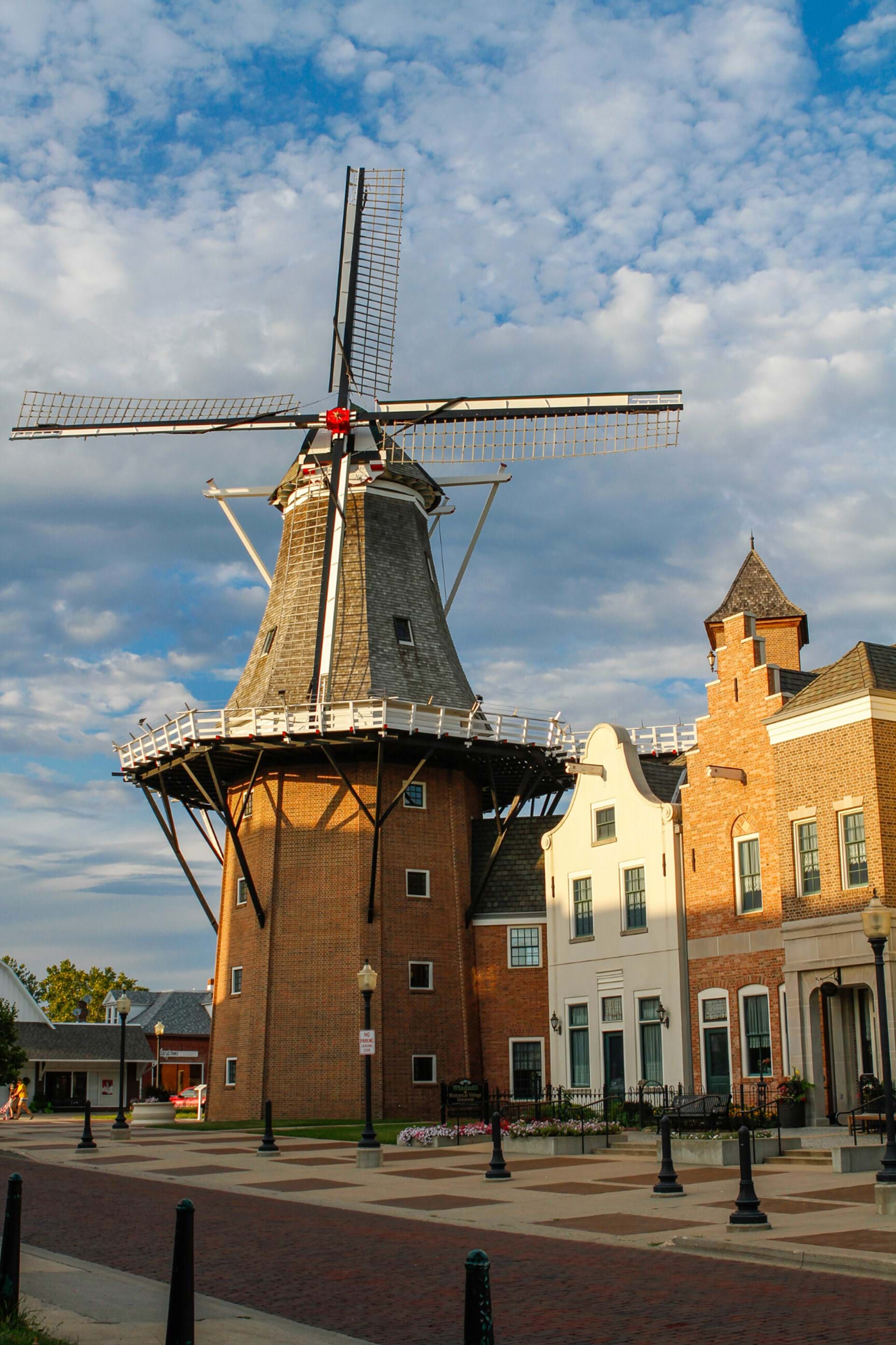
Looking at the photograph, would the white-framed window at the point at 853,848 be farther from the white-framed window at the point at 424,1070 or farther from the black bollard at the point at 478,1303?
the black bollard at the point at 478,1303

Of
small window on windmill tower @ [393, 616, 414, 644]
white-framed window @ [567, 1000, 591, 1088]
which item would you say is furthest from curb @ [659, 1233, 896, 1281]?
small window on windmill tower @ [393, 616, 414, 644]

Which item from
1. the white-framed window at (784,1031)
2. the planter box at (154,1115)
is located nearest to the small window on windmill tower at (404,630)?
the planter box at (154,1115)

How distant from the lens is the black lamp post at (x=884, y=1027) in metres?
15.8

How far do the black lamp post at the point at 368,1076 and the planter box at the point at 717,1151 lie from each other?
5.38 metres

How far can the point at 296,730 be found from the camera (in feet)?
128

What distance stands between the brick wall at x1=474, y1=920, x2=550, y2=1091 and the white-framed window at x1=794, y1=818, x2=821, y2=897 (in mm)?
13088

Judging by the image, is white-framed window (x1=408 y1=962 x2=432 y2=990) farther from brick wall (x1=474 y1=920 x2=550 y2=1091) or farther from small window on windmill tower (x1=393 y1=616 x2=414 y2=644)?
small window on windmill tower (x1=393 y1=616 x2=414 y2=644)

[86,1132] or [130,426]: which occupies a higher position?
[130,426]

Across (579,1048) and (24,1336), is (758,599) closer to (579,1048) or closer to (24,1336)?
(579,1048)

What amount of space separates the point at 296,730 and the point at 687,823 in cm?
1175

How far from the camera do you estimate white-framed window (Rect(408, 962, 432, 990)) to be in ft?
133

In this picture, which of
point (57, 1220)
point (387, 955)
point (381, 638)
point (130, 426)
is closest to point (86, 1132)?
point (387, 955)

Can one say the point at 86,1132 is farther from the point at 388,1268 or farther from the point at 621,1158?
the point at 388,1268

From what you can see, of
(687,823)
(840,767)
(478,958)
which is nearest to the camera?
(840,767)
